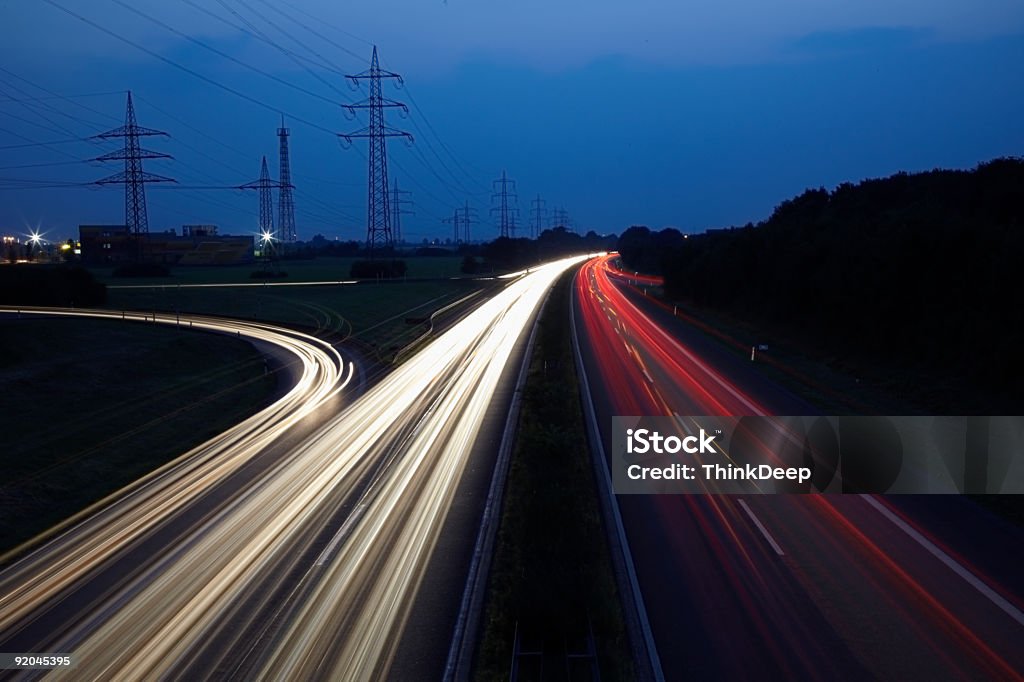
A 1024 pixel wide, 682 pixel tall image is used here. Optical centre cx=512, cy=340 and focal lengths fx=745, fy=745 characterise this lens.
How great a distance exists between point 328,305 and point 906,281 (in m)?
44.1

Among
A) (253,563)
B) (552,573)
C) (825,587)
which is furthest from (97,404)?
(825,587)

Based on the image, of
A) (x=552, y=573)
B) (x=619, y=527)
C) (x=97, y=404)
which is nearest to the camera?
(x=552, y=573)

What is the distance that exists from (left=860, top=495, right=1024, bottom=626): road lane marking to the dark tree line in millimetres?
11860

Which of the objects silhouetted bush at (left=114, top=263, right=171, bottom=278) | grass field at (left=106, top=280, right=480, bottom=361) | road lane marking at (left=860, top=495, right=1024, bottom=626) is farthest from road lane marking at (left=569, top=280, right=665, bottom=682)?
silhouetted bush at (left=114, top=263, right=171, bottom=278)

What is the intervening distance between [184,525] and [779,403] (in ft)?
56.6

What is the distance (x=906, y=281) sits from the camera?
30953mm

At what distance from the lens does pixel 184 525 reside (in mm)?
13852

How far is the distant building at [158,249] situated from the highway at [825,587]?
99.8 meters

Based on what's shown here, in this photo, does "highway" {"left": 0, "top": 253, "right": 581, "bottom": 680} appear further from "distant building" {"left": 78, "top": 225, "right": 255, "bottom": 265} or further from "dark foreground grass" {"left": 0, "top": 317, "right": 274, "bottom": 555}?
"distant building" {"left": 78, "top": 225, "right": 255, "bottom": 265}

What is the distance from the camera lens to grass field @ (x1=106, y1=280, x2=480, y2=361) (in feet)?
152

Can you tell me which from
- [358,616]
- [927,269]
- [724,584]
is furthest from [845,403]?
[358,616]

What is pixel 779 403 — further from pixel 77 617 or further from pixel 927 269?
pixel 77 617

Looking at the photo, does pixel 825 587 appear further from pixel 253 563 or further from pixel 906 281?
pixel 906 281

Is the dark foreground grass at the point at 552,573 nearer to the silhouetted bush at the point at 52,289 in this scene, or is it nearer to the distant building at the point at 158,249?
the silhouetted bush at the point at 52,289
